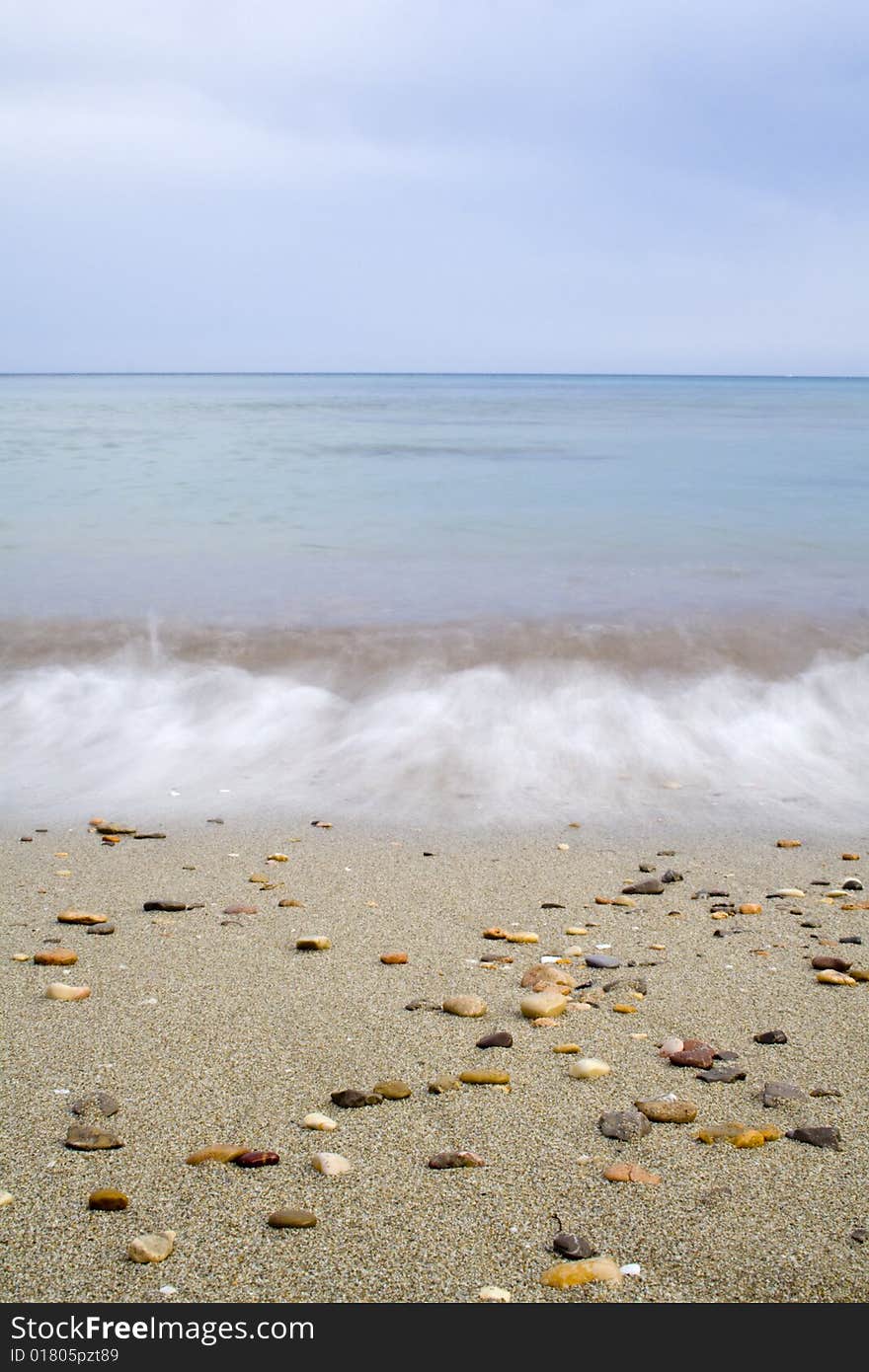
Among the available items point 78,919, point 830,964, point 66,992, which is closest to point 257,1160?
point 66,992

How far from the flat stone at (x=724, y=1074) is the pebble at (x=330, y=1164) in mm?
895

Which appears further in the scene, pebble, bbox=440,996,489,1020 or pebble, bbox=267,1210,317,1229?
pebble, bbox=440,996,489,1020

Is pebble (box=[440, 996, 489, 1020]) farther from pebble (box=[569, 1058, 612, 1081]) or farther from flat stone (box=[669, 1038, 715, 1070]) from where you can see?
flat stone (box=[669, 1038, 715, 1070])

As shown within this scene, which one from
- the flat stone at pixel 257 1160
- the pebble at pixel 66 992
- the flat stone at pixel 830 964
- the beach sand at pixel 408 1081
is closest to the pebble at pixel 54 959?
the beach sand at pixel 408 1081

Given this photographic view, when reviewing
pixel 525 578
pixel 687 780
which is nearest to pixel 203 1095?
pixel 687 780

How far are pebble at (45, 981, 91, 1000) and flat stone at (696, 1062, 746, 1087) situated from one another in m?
1.62

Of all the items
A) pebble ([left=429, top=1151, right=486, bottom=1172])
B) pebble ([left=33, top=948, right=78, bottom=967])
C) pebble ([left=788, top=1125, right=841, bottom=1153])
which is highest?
pebble ([left=788, top=1125, right=841, bottom=1153])

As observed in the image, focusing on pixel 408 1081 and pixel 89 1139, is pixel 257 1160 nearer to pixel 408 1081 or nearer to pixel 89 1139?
pixel 89 1139

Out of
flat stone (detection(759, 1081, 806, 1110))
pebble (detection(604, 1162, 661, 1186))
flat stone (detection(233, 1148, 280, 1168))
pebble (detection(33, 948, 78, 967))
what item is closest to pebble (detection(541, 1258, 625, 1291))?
pebble (detection(604, 1162, 661, 1186))

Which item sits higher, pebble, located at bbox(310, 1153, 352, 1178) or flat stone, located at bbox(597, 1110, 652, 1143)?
flat stone, located at bbox(597, 1110, 652, 1143)

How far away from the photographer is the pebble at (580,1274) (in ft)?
6.56

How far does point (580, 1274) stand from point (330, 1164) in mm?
566

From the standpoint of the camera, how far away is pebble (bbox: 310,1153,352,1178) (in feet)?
7.57

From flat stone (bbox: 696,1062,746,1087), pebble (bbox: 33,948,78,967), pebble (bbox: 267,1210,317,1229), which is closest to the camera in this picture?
pebble (bbox: 267,1210,317,1229)
